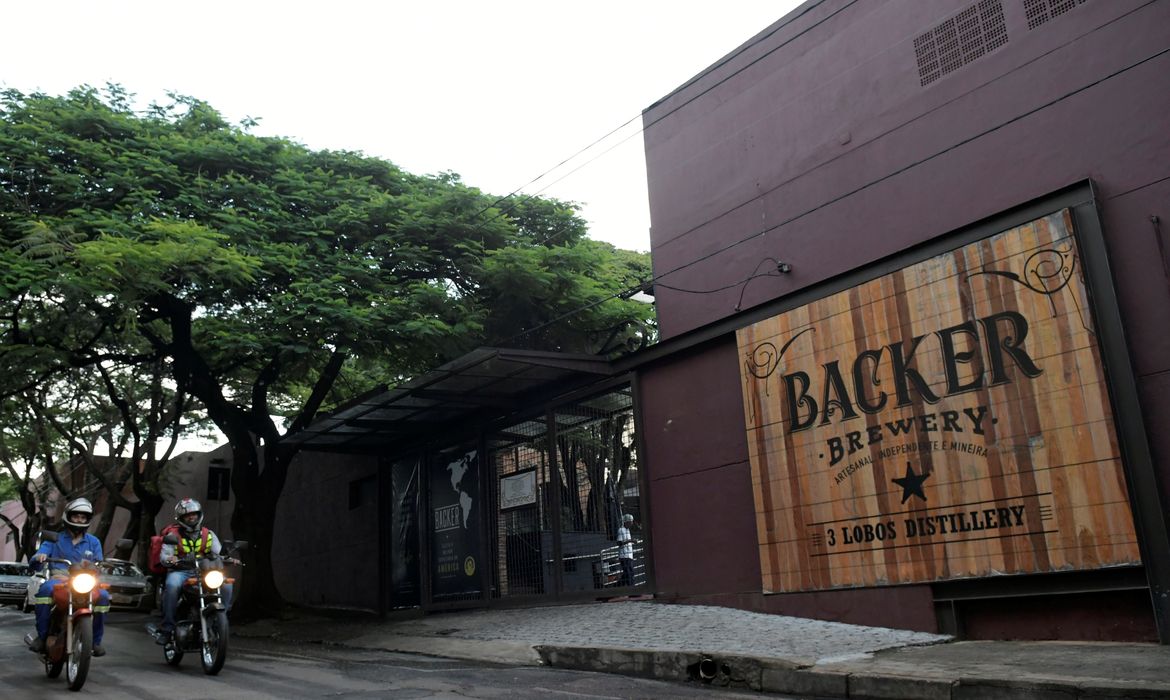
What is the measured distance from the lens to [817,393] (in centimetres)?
1092

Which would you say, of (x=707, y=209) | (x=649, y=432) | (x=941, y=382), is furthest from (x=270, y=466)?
(x=941, y=382)

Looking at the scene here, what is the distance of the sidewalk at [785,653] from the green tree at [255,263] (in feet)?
17.1

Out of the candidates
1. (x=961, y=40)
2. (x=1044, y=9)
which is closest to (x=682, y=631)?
(x=961, y=40)

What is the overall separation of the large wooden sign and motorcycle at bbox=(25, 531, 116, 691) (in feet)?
24.2

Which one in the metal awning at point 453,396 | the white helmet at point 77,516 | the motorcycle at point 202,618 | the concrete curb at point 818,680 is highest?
the metal awning at point 453,396

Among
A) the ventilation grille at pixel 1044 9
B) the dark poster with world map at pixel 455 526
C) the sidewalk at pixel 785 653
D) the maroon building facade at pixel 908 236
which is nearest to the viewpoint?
the sidewalk at pixel 785 653

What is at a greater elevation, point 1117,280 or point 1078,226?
point 1078,226

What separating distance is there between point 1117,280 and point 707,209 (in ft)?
19.1

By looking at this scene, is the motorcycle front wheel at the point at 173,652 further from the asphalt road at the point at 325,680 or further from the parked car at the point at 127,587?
the parked car at the point at 127,587

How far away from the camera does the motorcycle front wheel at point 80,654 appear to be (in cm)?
787

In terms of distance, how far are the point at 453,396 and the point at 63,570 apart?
7.12 meters

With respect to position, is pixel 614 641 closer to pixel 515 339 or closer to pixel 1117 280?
pixel 1117 280

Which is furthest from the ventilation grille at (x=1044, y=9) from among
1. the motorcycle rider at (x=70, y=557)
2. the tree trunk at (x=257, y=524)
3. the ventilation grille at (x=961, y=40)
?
the tree trunk at (x=257, y=524)

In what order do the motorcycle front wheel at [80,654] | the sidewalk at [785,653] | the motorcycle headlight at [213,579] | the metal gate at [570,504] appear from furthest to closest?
the metal gate at [570,504] < the motorcycle headlight at [213,579] < the motorcycle front wheel at [80,654] < the sidewalk at [785,653]
